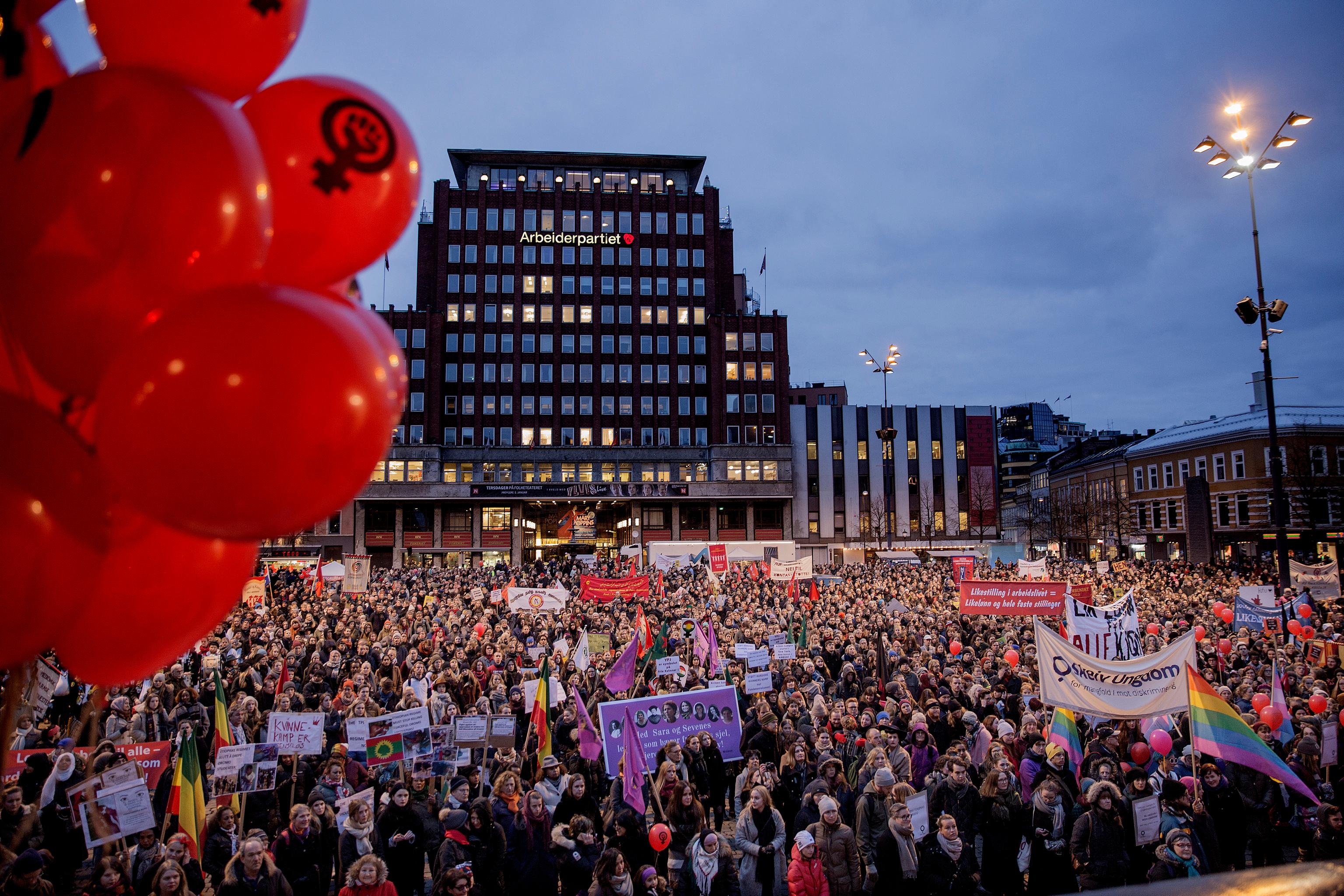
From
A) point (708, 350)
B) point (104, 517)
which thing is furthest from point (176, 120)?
point (708, 350)

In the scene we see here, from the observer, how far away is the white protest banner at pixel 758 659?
1291 cm

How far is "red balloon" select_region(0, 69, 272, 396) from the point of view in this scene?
6.47 ft

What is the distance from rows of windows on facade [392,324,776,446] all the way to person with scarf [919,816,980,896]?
62.5 meters

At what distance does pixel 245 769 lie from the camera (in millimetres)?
8117

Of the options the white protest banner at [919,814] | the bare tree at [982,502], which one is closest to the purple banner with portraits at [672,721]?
the white protest banner at [919,814]

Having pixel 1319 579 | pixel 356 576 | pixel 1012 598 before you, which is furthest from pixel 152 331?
pixel 356 576

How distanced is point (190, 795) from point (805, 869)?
5.57 meters

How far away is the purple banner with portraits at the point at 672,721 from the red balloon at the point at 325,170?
7.12 meters

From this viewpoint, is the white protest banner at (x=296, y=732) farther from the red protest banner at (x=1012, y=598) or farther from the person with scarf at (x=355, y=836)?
the red protest banner at (x=1012, y=598)

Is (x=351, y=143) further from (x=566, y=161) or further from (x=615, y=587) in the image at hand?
(x=566, y=161)

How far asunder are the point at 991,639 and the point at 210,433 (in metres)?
18.6

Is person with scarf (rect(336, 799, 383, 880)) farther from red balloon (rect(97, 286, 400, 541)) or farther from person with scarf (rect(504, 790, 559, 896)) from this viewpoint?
red balloon (rect(97, 286, 400, 541))

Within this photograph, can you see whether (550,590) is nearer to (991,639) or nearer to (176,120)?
(991,639)

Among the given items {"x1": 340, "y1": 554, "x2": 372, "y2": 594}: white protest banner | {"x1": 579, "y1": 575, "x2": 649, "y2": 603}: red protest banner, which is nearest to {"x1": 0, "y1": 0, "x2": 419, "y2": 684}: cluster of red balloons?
{"x1": 579, "y1": 575, "x2": 649, "y2": 603}: red protest banner
